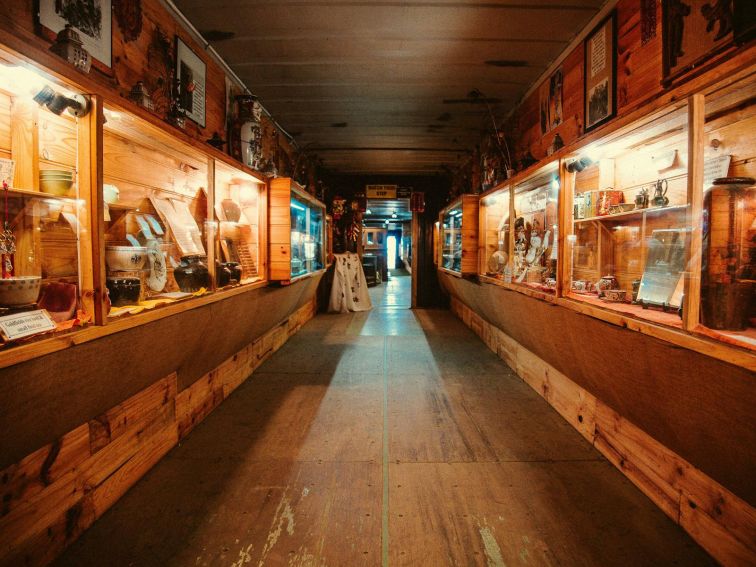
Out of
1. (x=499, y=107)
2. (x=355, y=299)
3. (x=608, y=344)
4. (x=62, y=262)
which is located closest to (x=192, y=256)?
(x=62, y=262)

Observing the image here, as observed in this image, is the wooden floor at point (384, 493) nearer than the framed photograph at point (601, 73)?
Yes

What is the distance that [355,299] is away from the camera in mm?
9547

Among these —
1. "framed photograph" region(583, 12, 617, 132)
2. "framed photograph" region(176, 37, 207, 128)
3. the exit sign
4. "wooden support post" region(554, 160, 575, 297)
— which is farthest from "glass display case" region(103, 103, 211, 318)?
the exit sign

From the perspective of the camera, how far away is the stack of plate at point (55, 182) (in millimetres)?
1849

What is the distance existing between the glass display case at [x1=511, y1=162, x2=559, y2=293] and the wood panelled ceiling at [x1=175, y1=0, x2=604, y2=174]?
4.04ft

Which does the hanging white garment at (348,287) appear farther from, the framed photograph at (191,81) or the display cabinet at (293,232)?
the framed photograph at (191,81)

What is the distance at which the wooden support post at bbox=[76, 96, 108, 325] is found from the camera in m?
1.81

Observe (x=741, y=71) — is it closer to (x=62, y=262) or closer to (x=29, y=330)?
(x=29, y=330)

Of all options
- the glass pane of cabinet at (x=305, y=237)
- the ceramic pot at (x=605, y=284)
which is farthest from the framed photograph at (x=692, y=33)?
the glass pane of cabinet at (x=305, y=237)

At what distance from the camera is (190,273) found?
9.39 ft

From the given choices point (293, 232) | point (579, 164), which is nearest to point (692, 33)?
point (579, 164)

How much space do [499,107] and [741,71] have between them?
415cm

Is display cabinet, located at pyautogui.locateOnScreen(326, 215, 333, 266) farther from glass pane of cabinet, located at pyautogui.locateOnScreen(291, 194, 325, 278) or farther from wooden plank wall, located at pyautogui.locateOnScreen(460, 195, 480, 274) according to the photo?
wooden plank wall, located at pyautogui.locateOnScreen(460, 195, 480, 274)

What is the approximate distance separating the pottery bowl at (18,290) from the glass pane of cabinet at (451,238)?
5428 millimetres
